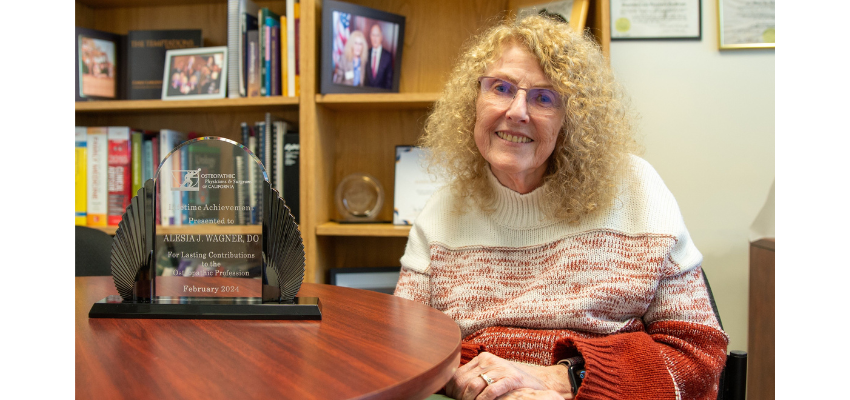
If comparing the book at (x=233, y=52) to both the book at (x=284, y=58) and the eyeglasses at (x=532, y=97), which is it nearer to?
the book at (x=284, y=58)

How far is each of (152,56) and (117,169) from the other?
1.37 ft

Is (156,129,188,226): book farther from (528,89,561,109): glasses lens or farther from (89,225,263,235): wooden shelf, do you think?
(528,89,561,109): glasses lens

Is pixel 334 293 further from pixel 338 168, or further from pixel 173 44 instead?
pixel 173 44

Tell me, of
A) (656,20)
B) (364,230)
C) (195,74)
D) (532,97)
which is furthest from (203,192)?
(656,20)

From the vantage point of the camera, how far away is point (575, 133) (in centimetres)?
121

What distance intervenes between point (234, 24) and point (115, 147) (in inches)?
23.2

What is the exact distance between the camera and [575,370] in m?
1.01

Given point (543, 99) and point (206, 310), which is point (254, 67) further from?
point (206, 310)

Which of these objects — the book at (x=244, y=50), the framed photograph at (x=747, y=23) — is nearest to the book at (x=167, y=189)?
the book at (x=244, y=50)

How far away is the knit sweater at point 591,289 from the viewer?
3.34 ft

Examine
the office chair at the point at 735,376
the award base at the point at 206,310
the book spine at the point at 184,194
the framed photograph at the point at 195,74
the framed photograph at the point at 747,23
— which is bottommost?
the office chair at the point at 735,376

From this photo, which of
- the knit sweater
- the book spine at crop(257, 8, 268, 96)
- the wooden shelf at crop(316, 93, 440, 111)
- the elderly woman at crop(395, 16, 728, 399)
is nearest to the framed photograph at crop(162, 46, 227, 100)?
the book spine at crop(257, 8, 268, 96)

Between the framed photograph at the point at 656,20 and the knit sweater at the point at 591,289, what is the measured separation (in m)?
0.84
